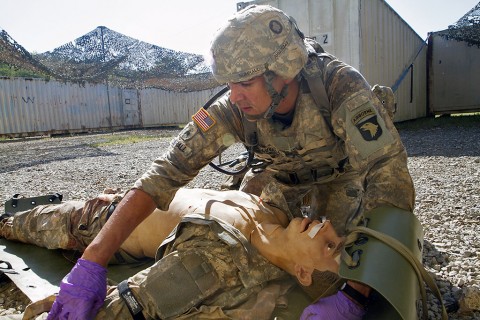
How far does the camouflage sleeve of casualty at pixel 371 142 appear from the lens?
1.76 meters

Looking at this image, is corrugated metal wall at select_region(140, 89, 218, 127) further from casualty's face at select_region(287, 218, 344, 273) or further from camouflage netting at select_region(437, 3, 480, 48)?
casualty's face at select_region(287, 218, 344, 273)

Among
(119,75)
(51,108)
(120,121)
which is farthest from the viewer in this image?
(119,75)

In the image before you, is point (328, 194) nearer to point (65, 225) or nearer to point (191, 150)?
point (191, 150)

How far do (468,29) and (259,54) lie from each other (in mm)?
12781

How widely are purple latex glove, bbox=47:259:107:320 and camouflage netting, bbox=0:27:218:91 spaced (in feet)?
55.1

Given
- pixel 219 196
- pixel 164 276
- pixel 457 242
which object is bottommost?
pixel 457 242

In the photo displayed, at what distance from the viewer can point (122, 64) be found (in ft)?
67.8

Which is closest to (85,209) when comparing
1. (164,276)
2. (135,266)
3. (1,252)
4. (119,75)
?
(135,266)

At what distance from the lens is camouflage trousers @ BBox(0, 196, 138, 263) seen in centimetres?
267

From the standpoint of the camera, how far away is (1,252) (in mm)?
2910

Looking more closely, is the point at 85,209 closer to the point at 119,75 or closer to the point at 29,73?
the point at 29,73

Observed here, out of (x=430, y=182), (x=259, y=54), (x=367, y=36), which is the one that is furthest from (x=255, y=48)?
(x=367, y=36)

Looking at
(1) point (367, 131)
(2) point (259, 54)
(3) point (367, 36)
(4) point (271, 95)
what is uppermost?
(3) point (367, 36)

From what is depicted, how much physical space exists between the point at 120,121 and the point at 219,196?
17.8 meters
